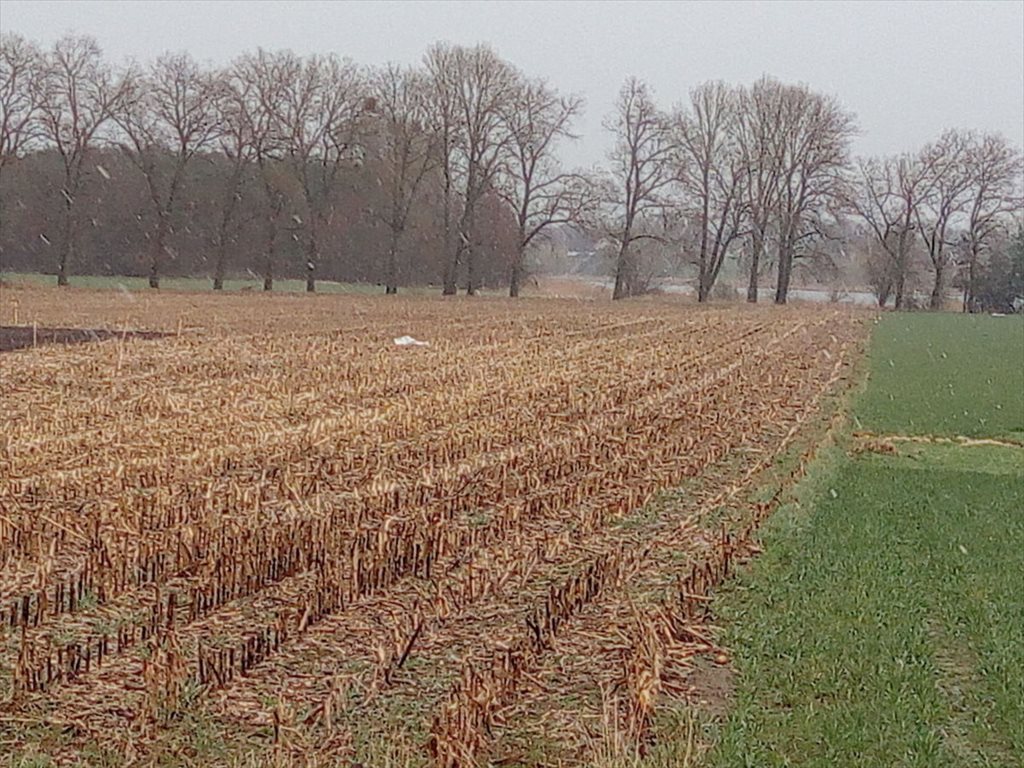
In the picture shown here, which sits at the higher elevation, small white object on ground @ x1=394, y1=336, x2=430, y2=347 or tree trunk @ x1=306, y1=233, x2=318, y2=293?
tree trunk @ x1=306, y1=233, x2=318, y2=293

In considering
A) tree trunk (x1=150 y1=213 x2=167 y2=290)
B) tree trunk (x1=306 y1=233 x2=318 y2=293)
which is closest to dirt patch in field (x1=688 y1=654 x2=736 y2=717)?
tree trunk (x1=150 y1=213 x2=167 y2=290)

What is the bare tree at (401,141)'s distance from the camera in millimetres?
59844

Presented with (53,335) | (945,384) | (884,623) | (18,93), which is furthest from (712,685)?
(18,93)

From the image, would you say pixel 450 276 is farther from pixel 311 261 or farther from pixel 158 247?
pixel 158 247

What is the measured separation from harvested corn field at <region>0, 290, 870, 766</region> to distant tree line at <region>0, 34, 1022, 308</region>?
129 feet

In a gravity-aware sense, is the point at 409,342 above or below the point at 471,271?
below

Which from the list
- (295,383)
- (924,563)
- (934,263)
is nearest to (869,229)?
(934,263)

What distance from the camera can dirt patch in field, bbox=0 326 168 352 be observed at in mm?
22506

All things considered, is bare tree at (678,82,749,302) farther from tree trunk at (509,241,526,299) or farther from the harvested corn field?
the harvested corn field

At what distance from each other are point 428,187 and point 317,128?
23.5ft

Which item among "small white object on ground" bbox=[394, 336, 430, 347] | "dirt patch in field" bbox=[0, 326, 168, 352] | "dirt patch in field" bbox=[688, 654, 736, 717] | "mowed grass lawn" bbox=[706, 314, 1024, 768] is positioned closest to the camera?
"mowed grass lawn" bbox=[706, 314, 1024, 768]

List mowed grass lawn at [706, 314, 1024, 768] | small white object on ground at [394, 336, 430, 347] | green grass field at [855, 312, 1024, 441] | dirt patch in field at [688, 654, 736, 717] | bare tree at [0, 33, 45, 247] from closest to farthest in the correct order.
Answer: mowed grass lawn at [706, 314, 1024, 768] → dirt patch in field at [688, 654, 736, 717] → green grass field at [855, 312, 1024, 441] → small white object on ground at [394, 336, 430, 347] → bare tree at [0, 33, 45, 247]

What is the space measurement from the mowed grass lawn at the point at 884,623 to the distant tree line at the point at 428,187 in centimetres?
4805

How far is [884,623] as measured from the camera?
21.4 ft
